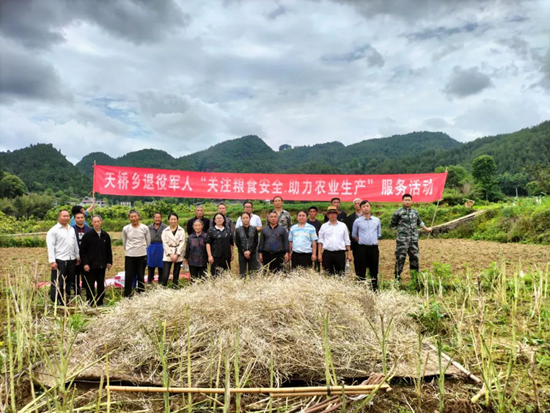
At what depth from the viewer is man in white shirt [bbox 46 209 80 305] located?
4.13 metres

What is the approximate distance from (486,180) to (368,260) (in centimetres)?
3676

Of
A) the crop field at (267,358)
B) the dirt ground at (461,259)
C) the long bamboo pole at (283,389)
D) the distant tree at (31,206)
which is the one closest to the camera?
the long bamboo pole at (283,389)

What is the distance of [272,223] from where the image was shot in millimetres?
4738

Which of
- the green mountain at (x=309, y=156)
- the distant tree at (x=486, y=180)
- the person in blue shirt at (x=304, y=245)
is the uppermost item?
the green mountain at (x=309, y=156)

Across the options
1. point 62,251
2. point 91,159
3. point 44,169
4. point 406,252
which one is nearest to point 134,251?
point 62,251

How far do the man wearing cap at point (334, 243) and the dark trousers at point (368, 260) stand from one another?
225 mm

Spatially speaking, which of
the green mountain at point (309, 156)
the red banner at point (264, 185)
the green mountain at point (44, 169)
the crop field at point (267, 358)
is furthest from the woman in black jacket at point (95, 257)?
the green mountain at point (44, 169)

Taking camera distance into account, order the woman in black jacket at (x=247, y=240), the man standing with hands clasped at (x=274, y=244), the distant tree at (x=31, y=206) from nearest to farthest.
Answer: the man standing with hands clasped at (x=274, y=244)
the woman in black jacket at (x=247, y=240)
the distant tree at (x=31, y=206)

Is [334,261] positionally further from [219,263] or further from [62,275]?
[62,275]

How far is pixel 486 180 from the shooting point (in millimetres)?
35406

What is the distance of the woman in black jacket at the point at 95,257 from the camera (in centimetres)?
442

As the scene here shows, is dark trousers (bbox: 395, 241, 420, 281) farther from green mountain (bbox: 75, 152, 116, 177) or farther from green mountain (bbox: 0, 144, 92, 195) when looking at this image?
green mountain (bbox: 75, 152, 116, 177)

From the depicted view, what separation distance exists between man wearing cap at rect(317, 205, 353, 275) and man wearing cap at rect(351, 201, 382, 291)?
24 centimetres

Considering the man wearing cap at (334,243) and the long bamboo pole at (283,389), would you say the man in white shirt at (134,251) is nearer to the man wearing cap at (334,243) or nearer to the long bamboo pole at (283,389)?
the man wearing cap at (334,243)
